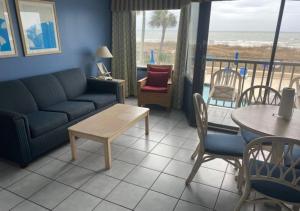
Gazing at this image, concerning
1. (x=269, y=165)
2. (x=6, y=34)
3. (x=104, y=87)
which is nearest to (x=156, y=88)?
(x=104, y=87)

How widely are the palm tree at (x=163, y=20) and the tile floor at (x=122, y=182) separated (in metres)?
2.76

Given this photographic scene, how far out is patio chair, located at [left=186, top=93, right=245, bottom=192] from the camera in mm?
1855

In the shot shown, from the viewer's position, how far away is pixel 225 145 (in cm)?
192

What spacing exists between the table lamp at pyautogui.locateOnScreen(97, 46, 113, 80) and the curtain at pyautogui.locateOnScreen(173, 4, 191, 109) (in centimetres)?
132

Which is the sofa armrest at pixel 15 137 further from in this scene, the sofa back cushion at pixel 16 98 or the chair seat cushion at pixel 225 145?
the chair seat cushion at pixel 225 145

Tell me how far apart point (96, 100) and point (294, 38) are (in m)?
3.10

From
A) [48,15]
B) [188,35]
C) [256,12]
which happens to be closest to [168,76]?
[188,35]

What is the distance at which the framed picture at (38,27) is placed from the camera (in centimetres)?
295

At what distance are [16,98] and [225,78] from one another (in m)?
3.36

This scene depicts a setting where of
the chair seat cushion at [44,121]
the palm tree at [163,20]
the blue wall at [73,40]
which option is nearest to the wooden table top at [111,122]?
the chair seat cushion at [44,121]

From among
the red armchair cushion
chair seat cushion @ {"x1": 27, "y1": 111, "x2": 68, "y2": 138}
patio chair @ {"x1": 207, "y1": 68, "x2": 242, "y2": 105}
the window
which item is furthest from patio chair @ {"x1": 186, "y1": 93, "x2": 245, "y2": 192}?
the window

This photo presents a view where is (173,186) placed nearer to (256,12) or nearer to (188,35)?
(188,35)

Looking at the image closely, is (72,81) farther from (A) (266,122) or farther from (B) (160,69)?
(A) (266,122)

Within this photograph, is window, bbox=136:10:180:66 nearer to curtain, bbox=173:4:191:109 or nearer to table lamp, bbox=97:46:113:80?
curtain, bbox=173:4:191:109
